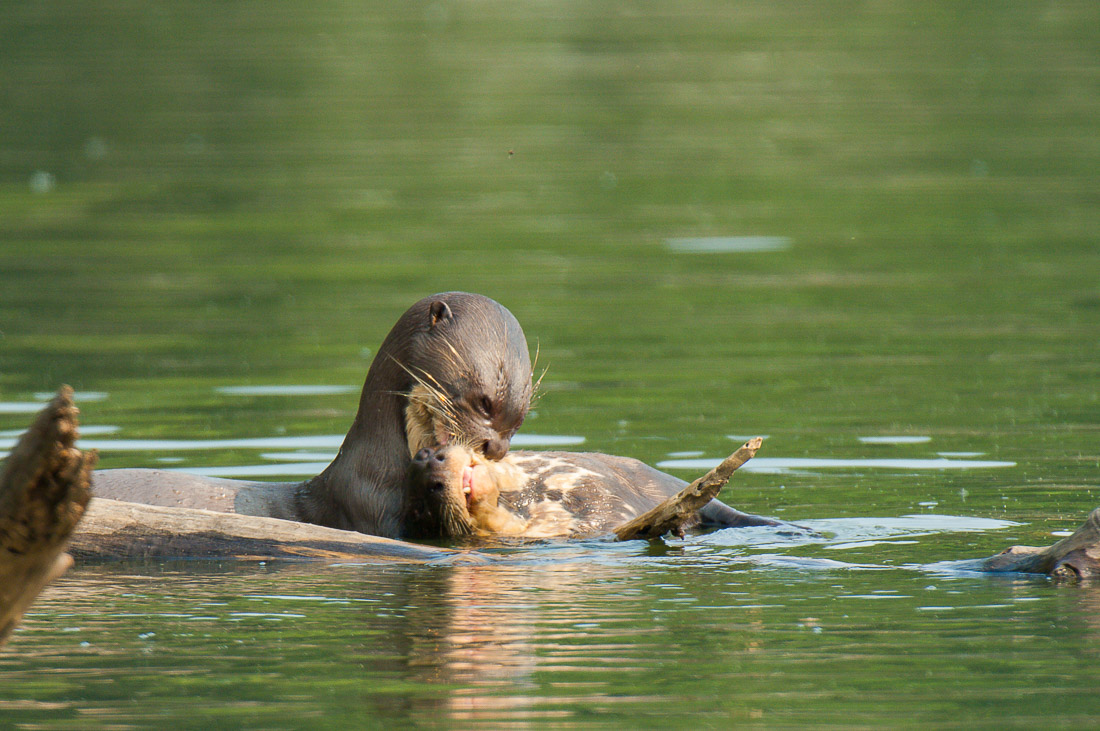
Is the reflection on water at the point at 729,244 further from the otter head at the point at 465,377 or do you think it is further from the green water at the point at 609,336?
the otter head at the point at 465,377

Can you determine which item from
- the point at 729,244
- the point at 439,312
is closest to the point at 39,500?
the point at 439,312

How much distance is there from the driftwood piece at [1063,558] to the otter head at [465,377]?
2264 millimetres

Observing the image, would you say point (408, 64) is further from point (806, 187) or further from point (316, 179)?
point (806, 187)

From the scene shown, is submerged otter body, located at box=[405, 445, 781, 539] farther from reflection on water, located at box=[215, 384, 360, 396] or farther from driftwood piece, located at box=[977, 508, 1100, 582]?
reflection on water, located at box=[215, 384, 360, 396]

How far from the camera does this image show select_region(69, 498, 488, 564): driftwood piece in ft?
24.3

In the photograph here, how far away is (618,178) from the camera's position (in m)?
23.5

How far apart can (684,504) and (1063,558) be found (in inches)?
60.1

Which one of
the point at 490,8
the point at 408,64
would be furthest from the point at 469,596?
the point at 490,8

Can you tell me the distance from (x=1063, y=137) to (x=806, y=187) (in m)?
5.63

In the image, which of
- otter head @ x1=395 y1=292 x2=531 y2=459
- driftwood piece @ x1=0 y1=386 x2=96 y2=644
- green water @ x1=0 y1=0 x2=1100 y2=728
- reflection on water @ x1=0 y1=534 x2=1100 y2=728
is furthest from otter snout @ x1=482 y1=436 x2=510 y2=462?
driftwood piece @ x1=0 y1=386 x2=96 y2=644

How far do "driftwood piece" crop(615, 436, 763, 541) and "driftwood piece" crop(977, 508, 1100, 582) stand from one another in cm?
99

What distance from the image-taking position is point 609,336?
1384cm

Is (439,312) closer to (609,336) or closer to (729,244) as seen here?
(609,336)

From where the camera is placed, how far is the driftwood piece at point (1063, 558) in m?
6.53
